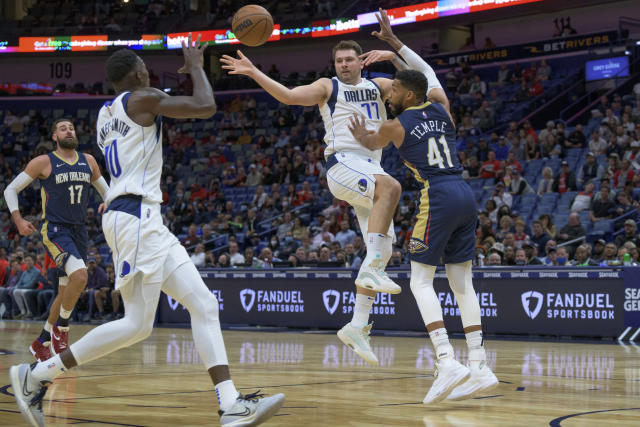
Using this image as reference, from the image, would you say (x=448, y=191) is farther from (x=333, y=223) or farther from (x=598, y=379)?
(x=333, y=223)

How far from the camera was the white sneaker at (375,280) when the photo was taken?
614 centimetres

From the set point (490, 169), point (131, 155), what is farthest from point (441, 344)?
point (490, 169)

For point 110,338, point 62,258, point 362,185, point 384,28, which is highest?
point 384,28

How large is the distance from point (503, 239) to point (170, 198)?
43.7ft

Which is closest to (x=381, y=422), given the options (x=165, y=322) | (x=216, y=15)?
(x=165, y=322)

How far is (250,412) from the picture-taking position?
422 centimetres

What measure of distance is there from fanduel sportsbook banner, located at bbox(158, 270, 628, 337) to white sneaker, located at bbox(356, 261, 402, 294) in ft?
21.0

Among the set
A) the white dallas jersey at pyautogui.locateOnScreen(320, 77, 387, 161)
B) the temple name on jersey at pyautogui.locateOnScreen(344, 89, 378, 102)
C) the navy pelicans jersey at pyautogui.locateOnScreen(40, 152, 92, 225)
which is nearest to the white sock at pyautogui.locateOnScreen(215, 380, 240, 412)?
the white dallas jersey at pyautogui.locateOnScreen(320, 77, 387, 161)

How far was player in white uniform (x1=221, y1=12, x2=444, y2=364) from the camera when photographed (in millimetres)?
6344

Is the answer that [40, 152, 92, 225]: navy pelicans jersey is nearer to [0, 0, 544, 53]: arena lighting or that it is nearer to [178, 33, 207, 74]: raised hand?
[178, 33, 207, 74]: raised hand

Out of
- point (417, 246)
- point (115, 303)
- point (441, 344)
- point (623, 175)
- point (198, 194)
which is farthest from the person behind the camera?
point (198, 194)

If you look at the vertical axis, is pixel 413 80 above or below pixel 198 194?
above

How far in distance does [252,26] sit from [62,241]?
10.3 feet

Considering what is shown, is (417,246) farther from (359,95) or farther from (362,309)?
(359,95)
